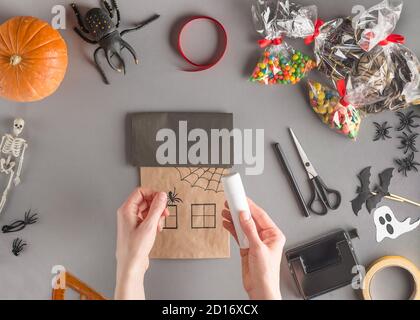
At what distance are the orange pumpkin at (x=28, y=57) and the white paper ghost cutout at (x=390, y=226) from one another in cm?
90

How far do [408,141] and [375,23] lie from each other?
12.5 inches

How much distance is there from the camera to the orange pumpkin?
991 mm

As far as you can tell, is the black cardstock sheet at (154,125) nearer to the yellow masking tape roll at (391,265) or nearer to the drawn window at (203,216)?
the drawn window at (203,216)

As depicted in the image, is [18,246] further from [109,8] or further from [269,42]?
[269,42]

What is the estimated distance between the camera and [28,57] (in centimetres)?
99

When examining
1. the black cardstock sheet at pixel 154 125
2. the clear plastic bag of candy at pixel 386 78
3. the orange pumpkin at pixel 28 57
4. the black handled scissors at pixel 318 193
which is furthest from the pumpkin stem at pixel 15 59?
the clear plastic bag of candy at pixel 386 78

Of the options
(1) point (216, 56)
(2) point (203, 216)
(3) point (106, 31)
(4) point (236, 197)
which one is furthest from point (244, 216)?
(3) point (106, 31)

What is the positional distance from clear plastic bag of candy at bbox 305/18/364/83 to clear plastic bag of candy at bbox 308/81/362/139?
0.16 feet

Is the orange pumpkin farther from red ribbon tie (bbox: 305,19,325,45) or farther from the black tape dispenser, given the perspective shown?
the black tape dispenser

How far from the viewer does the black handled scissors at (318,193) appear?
3.71ft

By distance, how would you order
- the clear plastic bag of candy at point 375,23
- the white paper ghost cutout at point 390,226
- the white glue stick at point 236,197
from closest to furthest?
1. the white glue stick at point 236,197
2. the clear plastic bag of candy at point 375,23
3. the white paper ghost cutout at point 390,226

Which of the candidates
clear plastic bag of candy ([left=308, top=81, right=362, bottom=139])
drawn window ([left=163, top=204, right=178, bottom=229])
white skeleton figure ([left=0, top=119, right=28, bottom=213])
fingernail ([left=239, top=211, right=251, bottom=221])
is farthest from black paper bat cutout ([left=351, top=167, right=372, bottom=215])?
white skeleton figure ([left=0, top=119, right=28, bottom=213])

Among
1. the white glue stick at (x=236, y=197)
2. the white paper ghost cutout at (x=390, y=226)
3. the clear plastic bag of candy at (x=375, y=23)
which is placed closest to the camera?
the white glue stick at (x=236, y=197)
